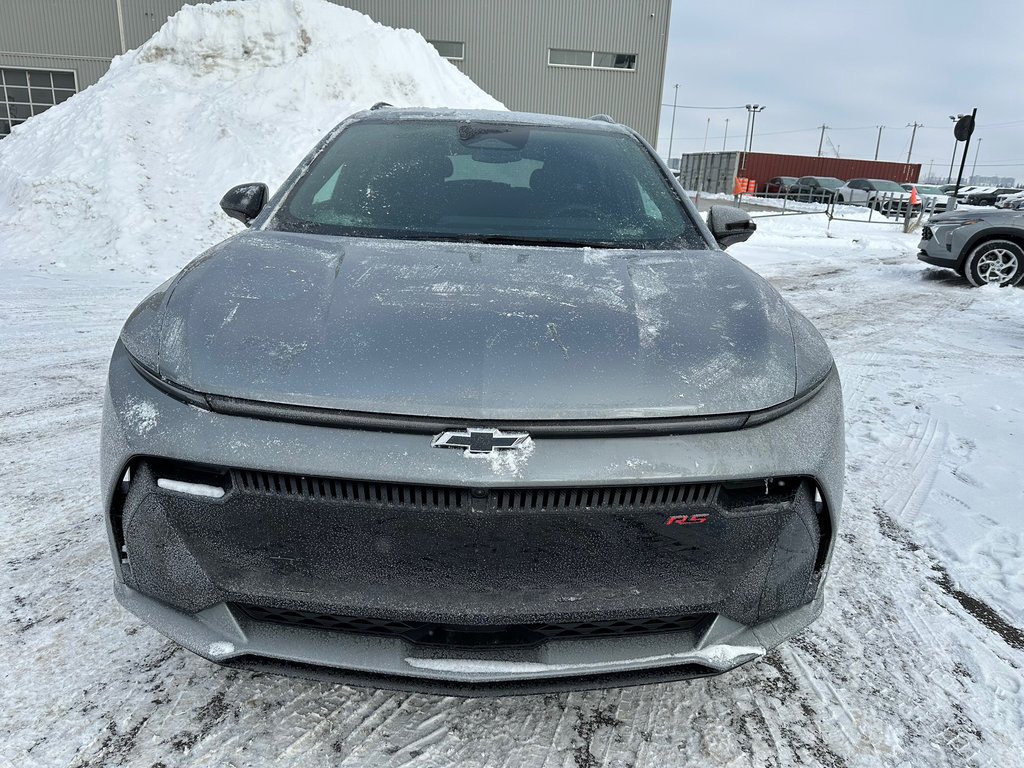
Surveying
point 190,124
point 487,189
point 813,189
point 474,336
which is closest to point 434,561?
A: point 474,336

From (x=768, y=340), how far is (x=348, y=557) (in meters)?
1.11

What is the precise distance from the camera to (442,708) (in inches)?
68.4

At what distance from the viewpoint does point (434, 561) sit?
135cm

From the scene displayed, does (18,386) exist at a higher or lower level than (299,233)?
lower

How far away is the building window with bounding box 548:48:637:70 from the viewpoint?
819 inches

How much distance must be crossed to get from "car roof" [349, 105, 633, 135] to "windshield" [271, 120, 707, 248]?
0.21 feet

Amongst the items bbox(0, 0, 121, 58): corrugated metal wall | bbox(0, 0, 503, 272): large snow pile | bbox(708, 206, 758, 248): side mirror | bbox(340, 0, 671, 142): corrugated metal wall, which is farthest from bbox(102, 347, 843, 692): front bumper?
bbox(0, 0, 121, 58): corrugated metal wall

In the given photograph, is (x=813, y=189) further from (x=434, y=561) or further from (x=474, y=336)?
(x=434, y=561)

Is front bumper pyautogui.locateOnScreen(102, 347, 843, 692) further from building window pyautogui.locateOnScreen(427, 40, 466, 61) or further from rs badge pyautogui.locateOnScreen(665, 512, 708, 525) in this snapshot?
building window pyautogui.locateOnScreen(427, 40, 466, 61)

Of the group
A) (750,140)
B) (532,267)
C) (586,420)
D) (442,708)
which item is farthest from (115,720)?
(750,140)

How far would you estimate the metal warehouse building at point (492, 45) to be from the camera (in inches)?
778

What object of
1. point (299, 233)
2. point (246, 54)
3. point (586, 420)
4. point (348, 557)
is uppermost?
point (246, 54)

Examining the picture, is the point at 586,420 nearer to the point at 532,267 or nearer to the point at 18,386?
the point at 532,267

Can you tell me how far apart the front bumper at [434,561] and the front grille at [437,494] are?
0.02 m
